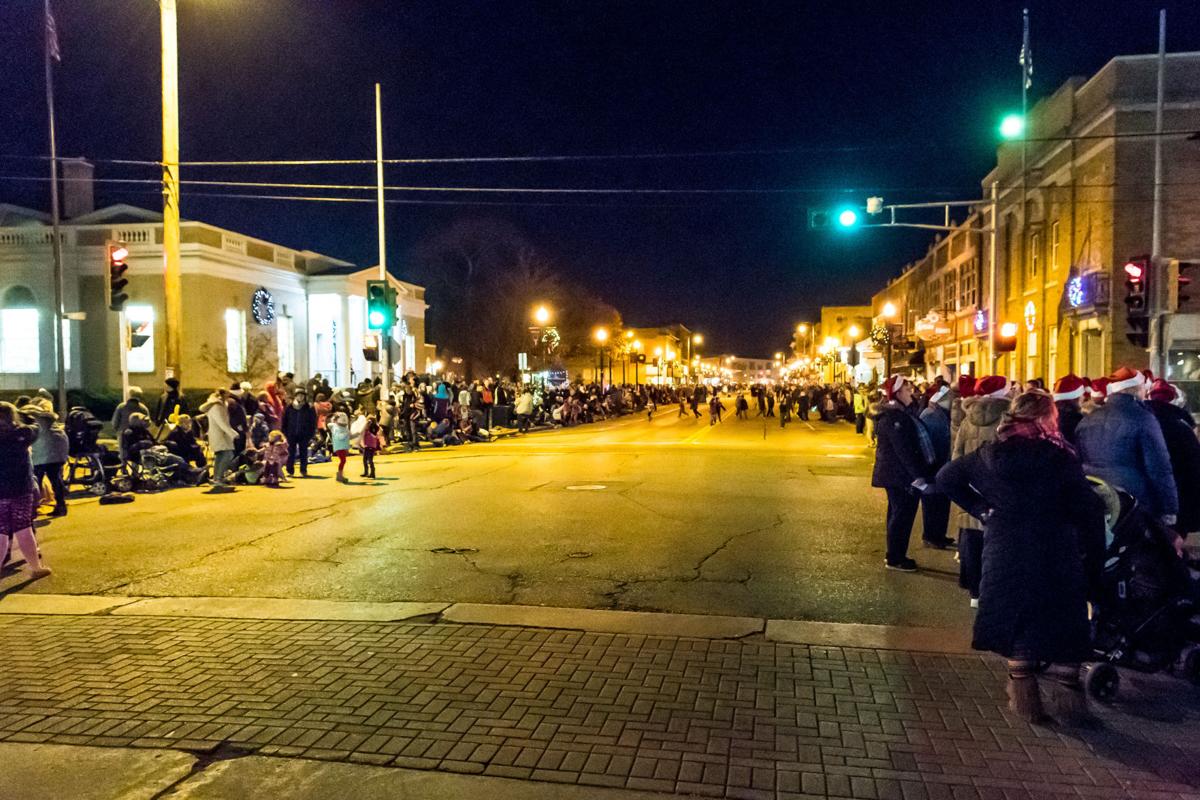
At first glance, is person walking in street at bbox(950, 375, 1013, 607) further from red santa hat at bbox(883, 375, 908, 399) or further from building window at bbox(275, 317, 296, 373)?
building window at bbox(275, 317, 296, 373)

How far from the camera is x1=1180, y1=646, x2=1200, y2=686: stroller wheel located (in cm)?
535

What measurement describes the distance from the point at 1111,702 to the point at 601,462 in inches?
559

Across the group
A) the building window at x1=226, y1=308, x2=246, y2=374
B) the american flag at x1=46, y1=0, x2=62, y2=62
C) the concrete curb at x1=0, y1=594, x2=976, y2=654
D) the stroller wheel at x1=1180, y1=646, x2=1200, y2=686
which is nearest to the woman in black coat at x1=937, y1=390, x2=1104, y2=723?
the stroller wheel at x1=1180, y1=646, x2=1200, y2=686

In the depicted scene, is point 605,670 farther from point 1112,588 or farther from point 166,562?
point 166,562

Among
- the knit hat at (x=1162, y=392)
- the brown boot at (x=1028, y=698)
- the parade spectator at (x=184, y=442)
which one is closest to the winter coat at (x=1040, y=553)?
the brown boot at (x=1028, y=698)

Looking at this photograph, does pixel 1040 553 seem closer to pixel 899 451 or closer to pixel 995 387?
pixel 995 387

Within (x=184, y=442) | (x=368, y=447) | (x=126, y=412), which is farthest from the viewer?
(x=368, y=447)

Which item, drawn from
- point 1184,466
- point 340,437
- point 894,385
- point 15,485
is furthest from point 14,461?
point 1184,466

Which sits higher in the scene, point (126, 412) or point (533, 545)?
point (126, 412)

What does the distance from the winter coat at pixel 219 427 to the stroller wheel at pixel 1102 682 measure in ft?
42.1

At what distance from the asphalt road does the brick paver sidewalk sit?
4.13ft

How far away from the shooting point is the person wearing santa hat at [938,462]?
9586mm

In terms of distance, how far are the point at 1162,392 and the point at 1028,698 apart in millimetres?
3566

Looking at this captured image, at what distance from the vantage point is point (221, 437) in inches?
569
